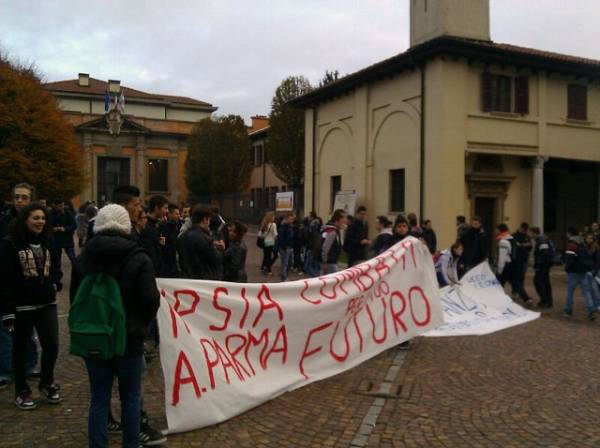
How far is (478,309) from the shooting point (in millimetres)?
10859

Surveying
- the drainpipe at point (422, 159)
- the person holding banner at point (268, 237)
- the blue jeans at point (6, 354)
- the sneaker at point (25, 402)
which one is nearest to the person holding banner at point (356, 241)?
the person holding banner at point (268, 237)

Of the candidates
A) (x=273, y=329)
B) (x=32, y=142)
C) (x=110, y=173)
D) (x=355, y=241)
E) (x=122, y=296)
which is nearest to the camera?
(x=122, y=296)

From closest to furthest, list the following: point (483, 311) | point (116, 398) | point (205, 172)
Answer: point (116, 398), point (483, 311), point (205, 172)

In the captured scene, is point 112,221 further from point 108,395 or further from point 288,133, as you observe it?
point 288,133

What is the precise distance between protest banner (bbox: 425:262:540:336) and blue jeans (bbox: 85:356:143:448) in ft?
19.6

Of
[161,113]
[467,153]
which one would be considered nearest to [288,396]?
[467,153]

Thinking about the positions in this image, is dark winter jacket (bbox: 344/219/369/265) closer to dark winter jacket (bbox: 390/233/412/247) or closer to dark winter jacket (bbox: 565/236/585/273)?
dark winter jacket (bbox: 390/233/412/247)

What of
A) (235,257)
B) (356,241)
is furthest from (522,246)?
(235,257)

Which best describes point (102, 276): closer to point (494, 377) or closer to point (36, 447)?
point (36, 447)

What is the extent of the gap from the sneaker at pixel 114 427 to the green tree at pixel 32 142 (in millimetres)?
16192

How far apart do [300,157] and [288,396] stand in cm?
3114

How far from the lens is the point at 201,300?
5406 mm

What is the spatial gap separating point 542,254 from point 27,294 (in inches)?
425

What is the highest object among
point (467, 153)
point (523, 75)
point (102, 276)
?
point (523, 75)
